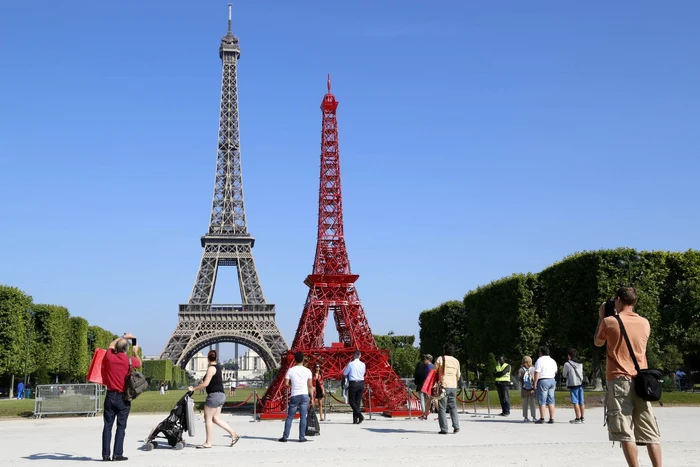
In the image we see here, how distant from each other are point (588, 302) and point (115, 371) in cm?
3202

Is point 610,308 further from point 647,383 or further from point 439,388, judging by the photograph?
point 439,388

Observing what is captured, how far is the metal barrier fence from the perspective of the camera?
24.9 m

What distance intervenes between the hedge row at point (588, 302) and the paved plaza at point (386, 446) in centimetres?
1992

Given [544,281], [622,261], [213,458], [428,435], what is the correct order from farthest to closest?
1. [544,281]
2. [622,261]
3. [428,435]
4. [213,458]

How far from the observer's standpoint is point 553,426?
17.4 m

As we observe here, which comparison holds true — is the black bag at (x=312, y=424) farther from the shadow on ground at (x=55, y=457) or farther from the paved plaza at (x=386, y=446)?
the shadow on ground at (x=55, y=457)

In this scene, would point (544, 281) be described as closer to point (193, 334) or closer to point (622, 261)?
point (622, 261)

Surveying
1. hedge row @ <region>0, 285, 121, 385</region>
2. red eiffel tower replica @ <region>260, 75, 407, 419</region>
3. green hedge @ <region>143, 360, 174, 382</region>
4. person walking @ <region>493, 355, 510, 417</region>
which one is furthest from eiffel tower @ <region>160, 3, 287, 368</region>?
person walking @ <region>493, 355, 510, 417</region>

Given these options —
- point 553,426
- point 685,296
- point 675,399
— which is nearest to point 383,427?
point 553,426

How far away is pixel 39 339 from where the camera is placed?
50.8m

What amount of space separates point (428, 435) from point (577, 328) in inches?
1044

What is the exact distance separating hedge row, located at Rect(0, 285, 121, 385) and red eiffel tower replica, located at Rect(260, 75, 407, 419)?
994 inches

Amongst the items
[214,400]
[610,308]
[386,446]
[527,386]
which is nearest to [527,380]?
[527,386]

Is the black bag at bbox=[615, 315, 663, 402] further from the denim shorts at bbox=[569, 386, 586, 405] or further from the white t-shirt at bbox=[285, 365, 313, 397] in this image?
the denim shorts at bbox=[569, 386, 586, 405]
